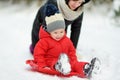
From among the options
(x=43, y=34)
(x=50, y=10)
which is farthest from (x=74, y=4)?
(x=43, y=34)

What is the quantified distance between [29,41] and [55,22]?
112 centimetres

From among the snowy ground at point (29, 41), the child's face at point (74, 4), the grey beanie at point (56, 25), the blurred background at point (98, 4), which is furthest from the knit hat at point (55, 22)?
the blurred background at point (98, 4)

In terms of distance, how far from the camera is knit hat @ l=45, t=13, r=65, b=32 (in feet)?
11.5

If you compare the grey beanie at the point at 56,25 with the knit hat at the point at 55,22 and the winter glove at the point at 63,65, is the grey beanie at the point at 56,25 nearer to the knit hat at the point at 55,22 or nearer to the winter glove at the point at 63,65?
the knit hat at the point at 55,22

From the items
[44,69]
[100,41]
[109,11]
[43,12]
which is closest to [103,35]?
[100,41]

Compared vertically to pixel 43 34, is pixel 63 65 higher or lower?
lower

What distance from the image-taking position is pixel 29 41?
459 centimetres

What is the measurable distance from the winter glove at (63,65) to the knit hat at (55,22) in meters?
0.26

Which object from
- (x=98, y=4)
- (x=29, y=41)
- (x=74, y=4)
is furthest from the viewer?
(x=98, y=4)

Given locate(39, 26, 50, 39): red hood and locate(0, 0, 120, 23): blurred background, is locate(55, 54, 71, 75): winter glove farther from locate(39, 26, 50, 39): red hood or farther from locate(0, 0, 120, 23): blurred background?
locate(0, 0, 120, 23): blurred background

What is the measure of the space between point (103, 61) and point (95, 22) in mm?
1620

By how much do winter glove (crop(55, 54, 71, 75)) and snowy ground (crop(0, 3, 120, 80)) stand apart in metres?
0.07

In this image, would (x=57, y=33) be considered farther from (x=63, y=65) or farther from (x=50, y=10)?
(x=63, y=65)

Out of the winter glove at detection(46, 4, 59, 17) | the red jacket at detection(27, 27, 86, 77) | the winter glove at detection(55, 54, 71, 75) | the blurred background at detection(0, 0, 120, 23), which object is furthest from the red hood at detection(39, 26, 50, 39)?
the blurred background at detection(0, 0, 120, 23)
